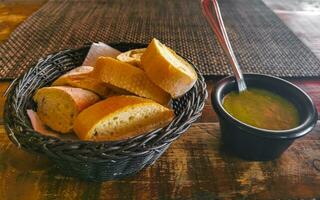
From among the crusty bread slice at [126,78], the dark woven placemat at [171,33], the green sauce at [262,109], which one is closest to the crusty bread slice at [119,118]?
the crusty bread slice at [126,78]

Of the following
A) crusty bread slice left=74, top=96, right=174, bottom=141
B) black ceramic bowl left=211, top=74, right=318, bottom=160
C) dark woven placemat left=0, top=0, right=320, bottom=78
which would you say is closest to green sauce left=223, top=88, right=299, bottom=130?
black ceramic bowl left=211, top=74, right=318, bottom=160

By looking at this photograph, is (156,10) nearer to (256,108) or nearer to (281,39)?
(281,39)

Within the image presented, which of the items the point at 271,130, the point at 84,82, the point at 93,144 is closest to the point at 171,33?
the point at 84,82

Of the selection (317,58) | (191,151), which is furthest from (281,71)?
(191,151)

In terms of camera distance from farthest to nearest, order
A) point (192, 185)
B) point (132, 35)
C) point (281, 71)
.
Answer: point (132, 35) → point (281, 71) → point (192, 185)

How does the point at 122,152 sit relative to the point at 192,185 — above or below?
above

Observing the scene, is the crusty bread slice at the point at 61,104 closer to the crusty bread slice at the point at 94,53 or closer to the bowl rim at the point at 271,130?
the crusty bread slice at the point at 94,53

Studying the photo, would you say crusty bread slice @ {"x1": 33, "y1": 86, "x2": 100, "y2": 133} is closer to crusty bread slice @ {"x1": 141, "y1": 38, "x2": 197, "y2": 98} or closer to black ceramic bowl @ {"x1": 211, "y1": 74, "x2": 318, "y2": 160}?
crusty bread slice @ {"x1": 141, "y1": 38, "x2": 197, "y2": 98}
